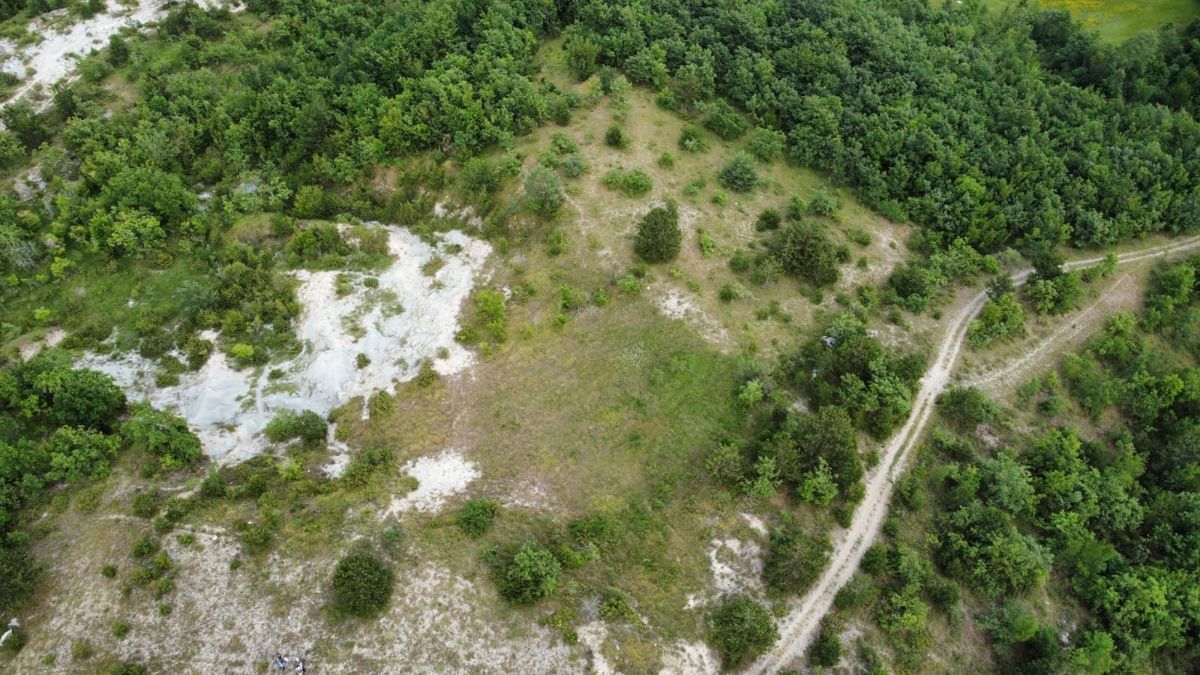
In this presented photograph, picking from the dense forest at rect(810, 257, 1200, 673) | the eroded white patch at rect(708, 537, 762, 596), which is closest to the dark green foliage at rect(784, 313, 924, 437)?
the dense forest at rect(810, 257, 1200, 673)

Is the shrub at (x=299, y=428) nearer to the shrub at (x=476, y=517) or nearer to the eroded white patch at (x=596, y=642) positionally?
the shrub at (x=476, y=517)

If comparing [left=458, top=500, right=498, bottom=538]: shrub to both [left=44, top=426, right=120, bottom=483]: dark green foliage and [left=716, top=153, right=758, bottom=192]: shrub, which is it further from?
[left=716, top=153, right=758, bottom=192]: shrub

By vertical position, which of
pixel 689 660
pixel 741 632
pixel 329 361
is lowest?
pixel 689 660

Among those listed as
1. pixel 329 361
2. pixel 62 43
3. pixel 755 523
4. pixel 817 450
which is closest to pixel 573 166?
pixel 329 361

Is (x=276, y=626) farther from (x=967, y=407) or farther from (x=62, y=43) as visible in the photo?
(x=62, y=43)

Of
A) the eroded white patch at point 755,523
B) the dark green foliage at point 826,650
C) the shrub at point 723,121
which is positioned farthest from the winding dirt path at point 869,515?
the shrub at point 723,121

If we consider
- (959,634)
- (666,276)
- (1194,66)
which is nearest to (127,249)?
(666,276)

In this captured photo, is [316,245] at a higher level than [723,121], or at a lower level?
lower
